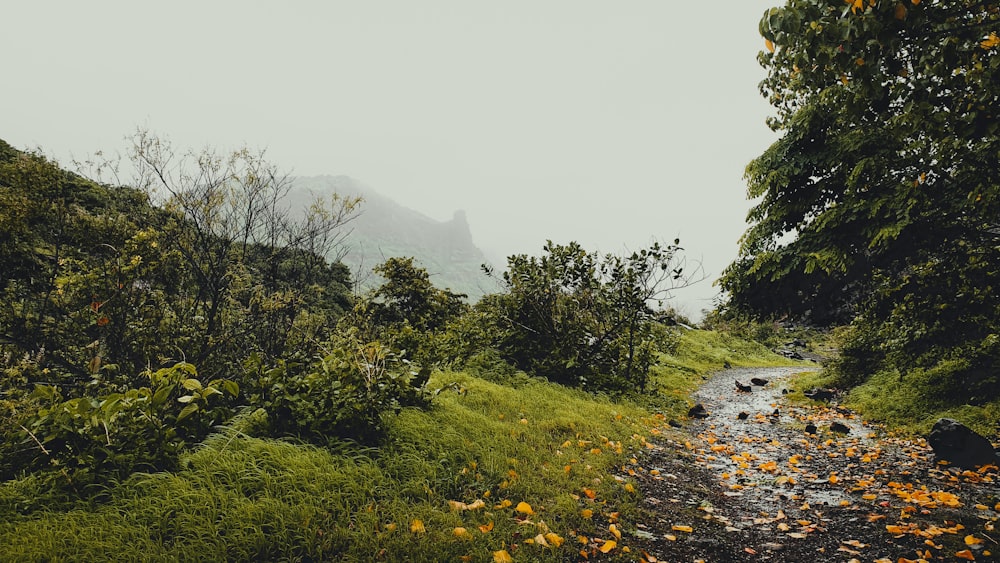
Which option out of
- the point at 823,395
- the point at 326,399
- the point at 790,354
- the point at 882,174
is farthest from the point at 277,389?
the point at 790,354

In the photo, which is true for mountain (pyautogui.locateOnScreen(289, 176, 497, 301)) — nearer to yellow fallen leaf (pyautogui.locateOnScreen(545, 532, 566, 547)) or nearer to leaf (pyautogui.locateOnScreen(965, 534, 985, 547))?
yellow fallen leaf (pyautogui.locateOnScreen(545, 532, 566, 547))

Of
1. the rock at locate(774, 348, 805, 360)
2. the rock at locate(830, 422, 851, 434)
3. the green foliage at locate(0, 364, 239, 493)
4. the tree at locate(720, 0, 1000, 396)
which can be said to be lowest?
the green foliage at locate(0, 364, 239, 493)

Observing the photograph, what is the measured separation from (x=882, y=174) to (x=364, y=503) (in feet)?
25.8

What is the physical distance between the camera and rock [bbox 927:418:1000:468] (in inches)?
217

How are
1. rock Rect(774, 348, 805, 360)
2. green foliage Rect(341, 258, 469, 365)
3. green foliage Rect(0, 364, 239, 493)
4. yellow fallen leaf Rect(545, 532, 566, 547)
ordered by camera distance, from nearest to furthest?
green foliage Rect(0, 364, 239, 493) < yellow fallen leaf Rect(545, 532, 566, 547) < green foliage Rect(341, 258, 469, 365) < rock Rect(774, 348, 805, 360)

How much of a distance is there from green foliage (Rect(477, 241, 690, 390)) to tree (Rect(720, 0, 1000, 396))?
10.6ft

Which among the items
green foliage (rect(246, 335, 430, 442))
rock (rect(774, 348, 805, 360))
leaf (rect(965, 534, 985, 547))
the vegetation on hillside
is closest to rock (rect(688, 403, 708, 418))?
the vegetation on hillside

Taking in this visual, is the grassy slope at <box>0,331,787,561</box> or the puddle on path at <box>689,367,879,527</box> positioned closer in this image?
the grassy slope at <box>0,331,787,561</box>

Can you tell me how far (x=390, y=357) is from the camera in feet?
20.3

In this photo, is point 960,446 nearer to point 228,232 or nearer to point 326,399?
point 326,399

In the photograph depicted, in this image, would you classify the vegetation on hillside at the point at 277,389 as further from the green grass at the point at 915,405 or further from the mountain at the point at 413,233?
the mountain at the point at 413,233

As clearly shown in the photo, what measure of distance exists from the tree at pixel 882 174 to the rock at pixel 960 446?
1772mm

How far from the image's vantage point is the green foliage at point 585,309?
10.2 m

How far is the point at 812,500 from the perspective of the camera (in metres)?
5.11
